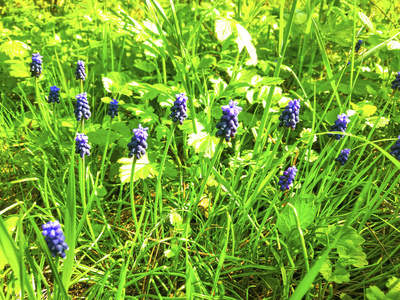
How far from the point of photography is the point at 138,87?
85.3 inches

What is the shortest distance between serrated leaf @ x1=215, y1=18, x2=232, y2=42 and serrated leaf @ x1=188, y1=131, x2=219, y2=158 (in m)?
0.55

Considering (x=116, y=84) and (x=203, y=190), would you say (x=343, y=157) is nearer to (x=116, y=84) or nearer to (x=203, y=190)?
(x=203, y=190)

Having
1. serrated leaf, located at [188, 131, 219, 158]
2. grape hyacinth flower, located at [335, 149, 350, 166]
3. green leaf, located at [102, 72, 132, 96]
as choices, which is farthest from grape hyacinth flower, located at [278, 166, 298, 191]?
green leaf, located at [102, 72, 132, 96]

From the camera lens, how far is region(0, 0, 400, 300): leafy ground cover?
1440 mm

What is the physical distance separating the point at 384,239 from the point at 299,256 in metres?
0.49

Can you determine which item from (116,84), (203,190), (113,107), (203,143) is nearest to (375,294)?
(203,190)

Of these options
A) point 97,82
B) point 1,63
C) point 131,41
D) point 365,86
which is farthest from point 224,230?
point 1,63

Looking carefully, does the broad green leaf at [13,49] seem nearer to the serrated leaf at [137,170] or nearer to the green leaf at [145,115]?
the green leaf at [145,115]

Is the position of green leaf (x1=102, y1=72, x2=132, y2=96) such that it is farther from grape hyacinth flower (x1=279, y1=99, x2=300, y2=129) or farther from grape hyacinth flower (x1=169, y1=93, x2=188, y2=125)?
grape hyacinth flower (x1=279, y1=99, x2=300, y2=129)

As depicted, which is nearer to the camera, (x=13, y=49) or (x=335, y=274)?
(x=335, y=274)

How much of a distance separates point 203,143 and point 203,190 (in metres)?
0.25

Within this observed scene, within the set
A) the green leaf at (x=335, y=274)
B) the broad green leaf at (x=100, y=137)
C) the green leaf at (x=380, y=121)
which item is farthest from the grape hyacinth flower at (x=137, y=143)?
the green leaf at (x=380, y=121)

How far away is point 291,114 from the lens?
165cm

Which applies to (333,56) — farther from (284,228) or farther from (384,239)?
(284,228)
